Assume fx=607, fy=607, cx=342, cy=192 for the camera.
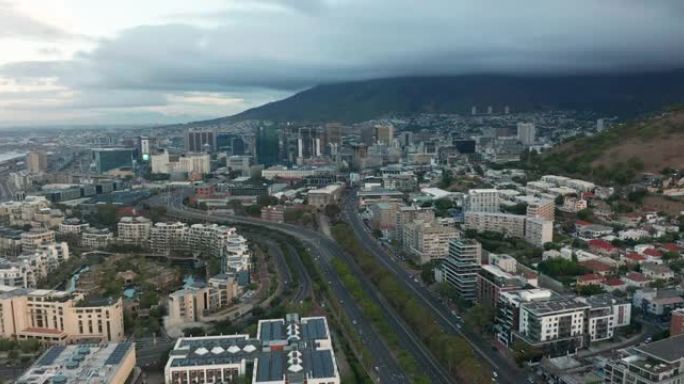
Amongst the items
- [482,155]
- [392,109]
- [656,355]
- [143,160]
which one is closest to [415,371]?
[656,355]

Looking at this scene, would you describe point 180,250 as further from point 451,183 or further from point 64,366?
point 451,183

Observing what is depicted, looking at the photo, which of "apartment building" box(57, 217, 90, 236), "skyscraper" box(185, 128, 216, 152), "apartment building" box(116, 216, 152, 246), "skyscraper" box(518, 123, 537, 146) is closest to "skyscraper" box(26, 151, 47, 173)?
"skyscraper" box(185, 128, 216, 152)

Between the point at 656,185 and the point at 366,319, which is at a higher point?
the point at 656,185

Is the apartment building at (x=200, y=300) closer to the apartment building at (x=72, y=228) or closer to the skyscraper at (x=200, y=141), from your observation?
the apartment building at (x=72, y=228)

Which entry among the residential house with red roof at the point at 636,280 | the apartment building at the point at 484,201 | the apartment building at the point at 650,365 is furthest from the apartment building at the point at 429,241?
the apartment building at the point at 650,365

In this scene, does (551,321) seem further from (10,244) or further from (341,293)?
(10,244)

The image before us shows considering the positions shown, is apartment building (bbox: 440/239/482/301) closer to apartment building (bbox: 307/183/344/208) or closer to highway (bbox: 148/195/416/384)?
highway (bbox: 148/195/416/384)
